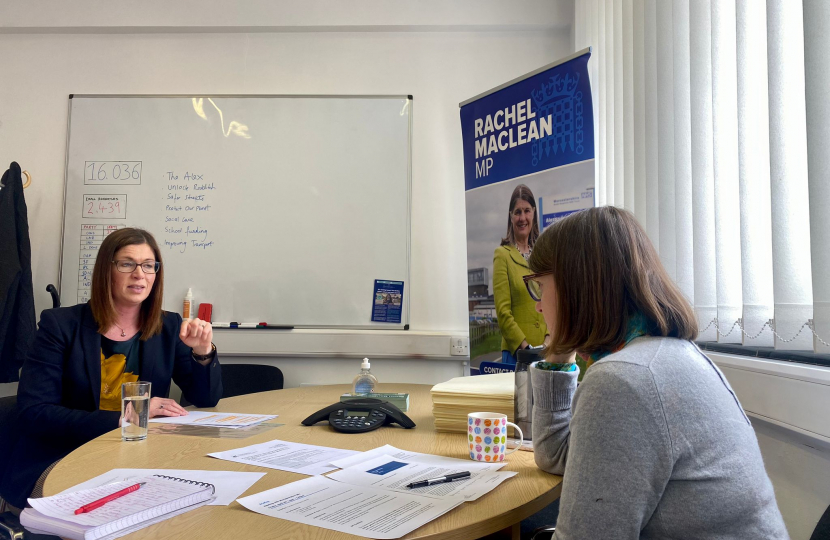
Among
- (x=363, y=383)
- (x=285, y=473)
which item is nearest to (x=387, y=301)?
(x=363, y=383)

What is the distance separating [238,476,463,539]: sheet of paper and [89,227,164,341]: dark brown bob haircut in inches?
49.2

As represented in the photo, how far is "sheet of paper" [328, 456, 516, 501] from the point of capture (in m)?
1.03

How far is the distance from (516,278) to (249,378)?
1.57m

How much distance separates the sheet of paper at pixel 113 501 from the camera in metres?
0.86

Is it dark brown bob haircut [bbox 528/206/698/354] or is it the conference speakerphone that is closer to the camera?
dark brown bob haircut [bbox 528/206/698/354]

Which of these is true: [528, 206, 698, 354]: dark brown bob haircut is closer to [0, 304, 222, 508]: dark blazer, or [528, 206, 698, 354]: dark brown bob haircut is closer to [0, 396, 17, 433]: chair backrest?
[0, 304, 222, 508]: dark blazer

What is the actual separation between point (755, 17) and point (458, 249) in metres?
2.08

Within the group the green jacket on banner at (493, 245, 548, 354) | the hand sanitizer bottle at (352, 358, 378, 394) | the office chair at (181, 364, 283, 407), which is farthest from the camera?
the office chair at (181, 364, 283, 407)

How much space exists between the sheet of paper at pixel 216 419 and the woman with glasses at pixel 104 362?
0.05m

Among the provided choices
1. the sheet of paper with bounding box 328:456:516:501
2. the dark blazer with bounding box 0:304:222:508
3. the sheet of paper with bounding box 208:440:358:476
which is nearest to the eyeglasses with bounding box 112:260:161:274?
the dark blazer with bounding box 0:304:222:508

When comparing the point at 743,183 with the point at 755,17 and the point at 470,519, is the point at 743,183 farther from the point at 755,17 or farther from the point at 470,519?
the point at 470,519

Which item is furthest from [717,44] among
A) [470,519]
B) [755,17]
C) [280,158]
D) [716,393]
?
[280,158]

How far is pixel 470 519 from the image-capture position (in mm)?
916

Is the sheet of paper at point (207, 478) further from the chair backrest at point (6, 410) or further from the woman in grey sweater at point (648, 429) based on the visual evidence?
the chair backrest at point (6, 410)
